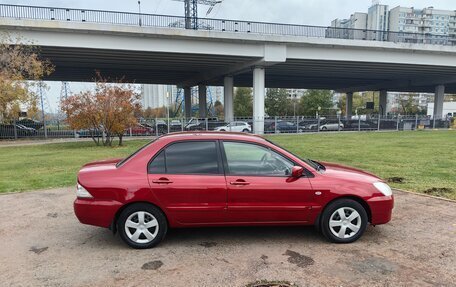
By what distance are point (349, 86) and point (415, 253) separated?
A: 54.3 meters

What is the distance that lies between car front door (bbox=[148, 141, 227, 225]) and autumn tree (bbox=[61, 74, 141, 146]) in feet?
53.9

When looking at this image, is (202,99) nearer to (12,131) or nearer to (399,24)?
(12,131)

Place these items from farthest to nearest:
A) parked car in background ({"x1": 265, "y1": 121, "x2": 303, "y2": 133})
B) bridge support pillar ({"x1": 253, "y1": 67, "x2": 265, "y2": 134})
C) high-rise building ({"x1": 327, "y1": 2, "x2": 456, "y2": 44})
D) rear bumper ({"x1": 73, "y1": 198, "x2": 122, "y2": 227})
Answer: parked car in background ({"x1": 265, "y1": 121, "x2": 303, "y2": 133}), bridge support pillar ({"x1": 253, "y1": 67, "x2": 265, "y2": 134}), high-rise building ({"x1": 327, "y1": 2, "x2": 456, "y2": 44}), rear bumper ({"x1": 73, "y1": 198, "x2": 122, "y2": 227})

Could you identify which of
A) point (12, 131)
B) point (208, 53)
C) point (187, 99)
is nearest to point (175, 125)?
point (208, 53)

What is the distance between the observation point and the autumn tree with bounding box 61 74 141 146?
20.0m

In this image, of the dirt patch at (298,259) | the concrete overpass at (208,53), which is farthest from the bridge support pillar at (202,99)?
the dirt patch at (298,259)

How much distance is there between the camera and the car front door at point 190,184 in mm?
4531

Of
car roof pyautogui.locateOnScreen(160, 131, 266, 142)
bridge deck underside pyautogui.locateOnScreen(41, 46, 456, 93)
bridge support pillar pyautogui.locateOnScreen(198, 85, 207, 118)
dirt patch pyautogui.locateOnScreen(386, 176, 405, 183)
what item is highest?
bridge deck underside pyautogui.locateOnScreen(41, 46, 456, 93)

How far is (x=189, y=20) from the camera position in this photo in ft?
87.4

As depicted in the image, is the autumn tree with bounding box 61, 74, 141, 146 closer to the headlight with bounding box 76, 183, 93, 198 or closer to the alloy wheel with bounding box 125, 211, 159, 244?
the headlight with bounding box 76, 183, 93, 198

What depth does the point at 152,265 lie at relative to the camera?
4152 mm

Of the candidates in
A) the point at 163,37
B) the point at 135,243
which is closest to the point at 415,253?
the point at 135,243

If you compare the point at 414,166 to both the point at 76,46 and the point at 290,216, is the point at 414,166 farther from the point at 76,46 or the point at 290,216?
the point at 76,46

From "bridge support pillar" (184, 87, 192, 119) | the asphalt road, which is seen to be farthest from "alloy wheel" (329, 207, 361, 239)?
"bridge support pillar" (184, 87, 192, 119)
